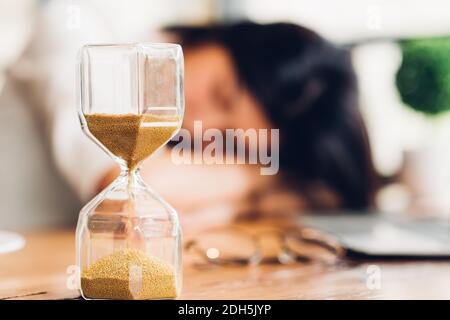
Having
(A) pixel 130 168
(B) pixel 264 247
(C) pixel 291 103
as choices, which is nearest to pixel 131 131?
(A) pixel 130 168

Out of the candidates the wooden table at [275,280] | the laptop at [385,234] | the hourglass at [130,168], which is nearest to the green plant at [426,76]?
the laptop at [385,234]

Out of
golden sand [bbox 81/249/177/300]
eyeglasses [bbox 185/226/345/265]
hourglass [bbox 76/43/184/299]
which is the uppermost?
hourglass [bbox 76/43/184/299]

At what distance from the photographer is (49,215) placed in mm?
1382

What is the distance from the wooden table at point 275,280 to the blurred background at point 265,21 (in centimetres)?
42

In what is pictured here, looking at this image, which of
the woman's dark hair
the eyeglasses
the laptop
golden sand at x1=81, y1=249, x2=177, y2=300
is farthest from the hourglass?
the woman's dark hair

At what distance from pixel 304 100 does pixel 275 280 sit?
2.39ft

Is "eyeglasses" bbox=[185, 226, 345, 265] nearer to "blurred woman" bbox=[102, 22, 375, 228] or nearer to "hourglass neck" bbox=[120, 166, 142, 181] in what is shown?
"hourglass neck" bbox=[120, 166, 142, 181]

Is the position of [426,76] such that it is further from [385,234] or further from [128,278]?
[128,278]

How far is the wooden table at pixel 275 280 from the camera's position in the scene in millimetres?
750

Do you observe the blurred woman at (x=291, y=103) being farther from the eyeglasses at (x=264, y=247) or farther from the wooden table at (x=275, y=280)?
the wooden table at (x=275, y=280)

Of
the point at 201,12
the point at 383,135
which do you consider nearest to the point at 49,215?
the point at 201,12

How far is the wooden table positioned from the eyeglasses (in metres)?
0.02

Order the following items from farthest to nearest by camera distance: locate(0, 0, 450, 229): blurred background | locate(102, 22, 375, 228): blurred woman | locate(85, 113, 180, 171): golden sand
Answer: locate(102, 22, 375, 228): blurred woman, locate(0, 0, 450, 229): blurred background, locate(85, 113, 180, 171): golden sand

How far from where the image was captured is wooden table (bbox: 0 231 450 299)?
0.75m
